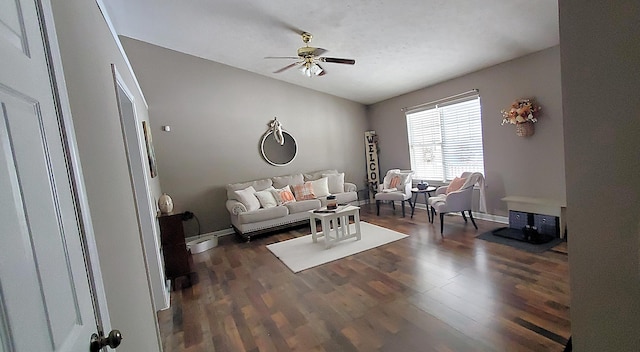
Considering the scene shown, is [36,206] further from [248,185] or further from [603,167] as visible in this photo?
[248,185]

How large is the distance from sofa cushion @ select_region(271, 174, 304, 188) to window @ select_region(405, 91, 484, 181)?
7.93 feet

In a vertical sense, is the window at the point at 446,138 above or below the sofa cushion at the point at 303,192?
above

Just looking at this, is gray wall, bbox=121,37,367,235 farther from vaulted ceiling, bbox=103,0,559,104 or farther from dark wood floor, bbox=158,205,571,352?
dark wood floor, bbox=158,205,571,352

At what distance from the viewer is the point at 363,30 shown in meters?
3.29

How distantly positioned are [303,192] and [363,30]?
3.03 m

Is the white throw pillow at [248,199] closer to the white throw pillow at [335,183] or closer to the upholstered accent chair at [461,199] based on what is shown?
the white throw pillow at [335,183]

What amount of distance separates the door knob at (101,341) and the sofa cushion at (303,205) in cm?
404

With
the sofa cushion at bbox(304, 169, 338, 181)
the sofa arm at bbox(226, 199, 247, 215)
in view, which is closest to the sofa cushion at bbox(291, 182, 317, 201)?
the sofa cushion at bbox(304, 169, 338, 181)

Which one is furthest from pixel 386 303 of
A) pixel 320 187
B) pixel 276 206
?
pixel 320 187

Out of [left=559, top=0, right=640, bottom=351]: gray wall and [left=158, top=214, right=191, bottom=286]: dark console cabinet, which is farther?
[left=158, top=214, right=191, bottom=286]: dark console cabinet

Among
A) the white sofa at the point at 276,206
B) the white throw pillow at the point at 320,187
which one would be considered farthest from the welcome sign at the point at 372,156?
the white throw pillow at the point at 320,187

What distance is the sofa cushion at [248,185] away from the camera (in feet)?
16.4

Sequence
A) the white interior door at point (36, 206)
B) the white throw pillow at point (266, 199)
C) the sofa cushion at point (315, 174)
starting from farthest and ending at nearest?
1. the sofa cushion at point (315, 174)
2. the white throw pillow at point (266, 199)
3. the white interior door at point (36, 206)

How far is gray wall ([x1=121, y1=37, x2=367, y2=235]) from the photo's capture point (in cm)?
462
